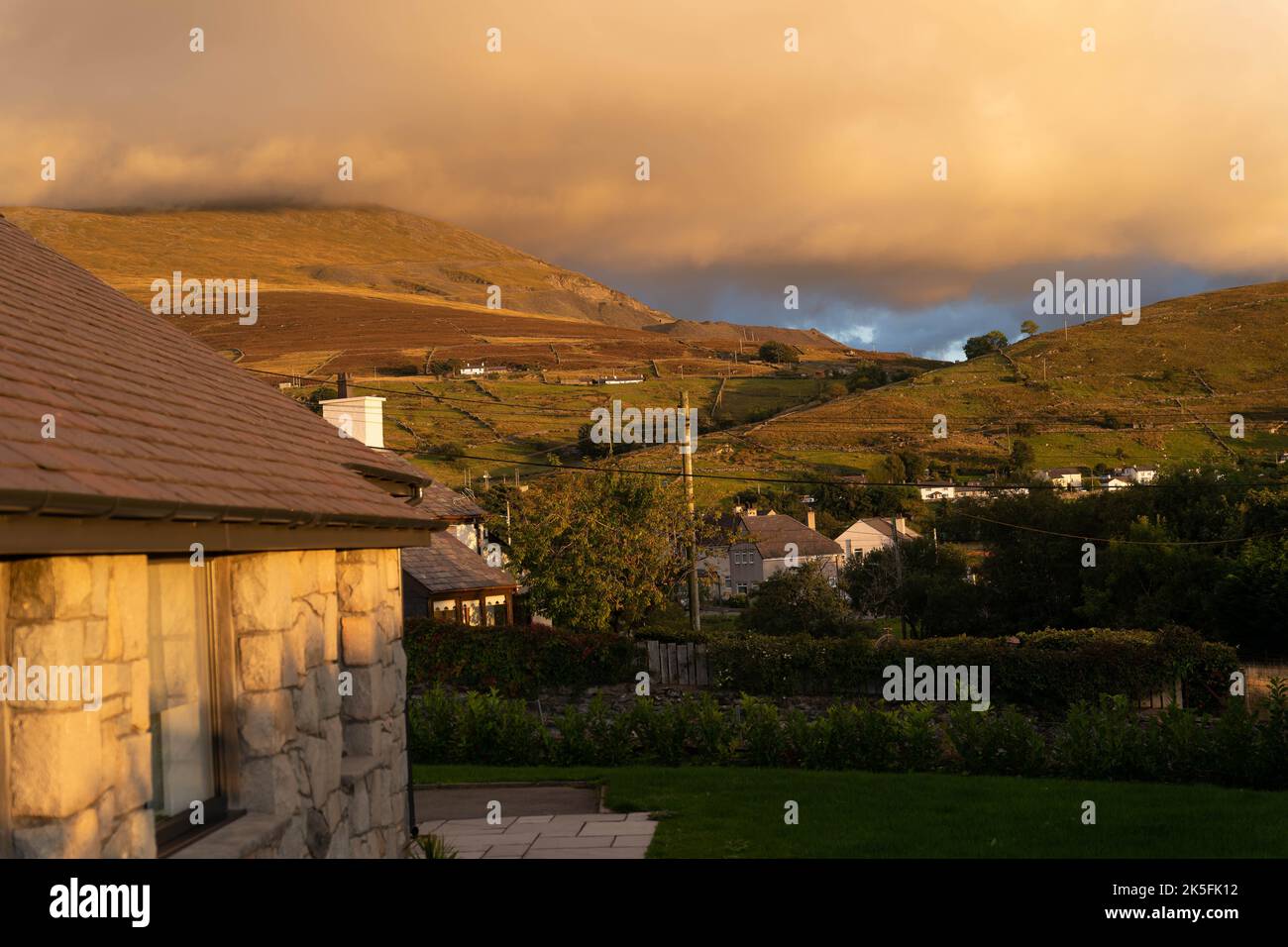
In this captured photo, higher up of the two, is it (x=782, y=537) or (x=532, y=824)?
(x=782, y=537)

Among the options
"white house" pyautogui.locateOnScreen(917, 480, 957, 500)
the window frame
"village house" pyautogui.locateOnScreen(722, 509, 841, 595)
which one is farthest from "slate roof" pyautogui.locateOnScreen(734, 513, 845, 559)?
the window frame

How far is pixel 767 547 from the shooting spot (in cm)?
6775

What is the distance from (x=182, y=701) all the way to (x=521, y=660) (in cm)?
1725

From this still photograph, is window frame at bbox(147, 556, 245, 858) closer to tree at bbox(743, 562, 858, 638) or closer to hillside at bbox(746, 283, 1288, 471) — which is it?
tree at bbox(743, 562, 858, 638)

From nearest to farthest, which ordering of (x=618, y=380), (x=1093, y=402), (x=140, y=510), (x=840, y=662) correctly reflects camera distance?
1. (x=140, y=510)
2. (x=840, y=662)
3. (x=1093, y=402)
4. (x=618, y=380)

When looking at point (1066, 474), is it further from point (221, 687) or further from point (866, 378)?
point (221, 687)

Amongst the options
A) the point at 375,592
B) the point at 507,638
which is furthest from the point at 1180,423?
the point at 375,592

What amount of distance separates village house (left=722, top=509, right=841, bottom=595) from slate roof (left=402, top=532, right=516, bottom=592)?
35.5 m

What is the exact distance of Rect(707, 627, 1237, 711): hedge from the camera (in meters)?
20.8

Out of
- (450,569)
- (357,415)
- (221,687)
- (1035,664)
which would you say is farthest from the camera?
(450,569)

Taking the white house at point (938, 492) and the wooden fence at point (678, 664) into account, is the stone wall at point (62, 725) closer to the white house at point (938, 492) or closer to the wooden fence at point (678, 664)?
the wooden fence at point (678, 664)

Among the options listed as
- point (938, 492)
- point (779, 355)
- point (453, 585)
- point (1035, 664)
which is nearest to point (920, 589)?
point (453, 585)
